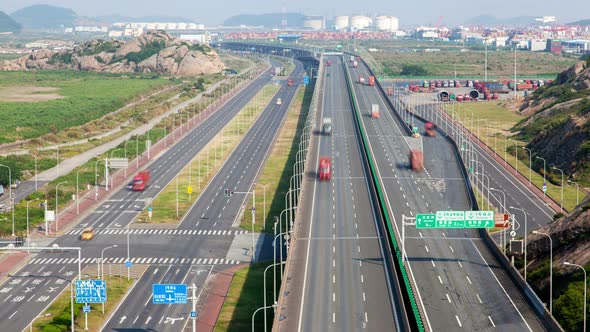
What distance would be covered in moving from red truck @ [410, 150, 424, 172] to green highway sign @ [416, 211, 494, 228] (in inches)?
1848

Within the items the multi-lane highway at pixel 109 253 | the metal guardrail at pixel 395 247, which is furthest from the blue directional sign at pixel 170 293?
the metal guardrail at pixel 395 247

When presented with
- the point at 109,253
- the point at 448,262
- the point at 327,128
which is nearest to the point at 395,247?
the point at 448,262

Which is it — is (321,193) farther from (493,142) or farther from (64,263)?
(493,142)

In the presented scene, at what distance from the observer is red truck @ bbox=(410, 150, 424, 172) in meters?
139

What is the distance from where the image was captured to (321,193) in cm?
12300

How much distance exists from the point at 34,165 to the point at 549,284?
99164mm

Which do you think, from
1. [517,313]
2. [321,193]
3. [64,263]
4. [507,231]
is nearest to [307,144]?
[321,193]

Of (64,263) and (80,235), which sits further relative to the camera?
(80,235)

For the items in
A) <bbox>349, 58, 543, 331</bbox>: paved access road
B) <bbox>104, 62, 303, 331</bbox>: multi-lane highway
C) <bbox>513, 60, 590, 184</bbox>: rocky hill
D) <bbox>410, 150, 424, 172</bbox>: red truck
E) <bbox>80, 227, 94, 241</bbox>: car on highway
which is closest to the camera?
<bbox>349, 58, 543, 331</bbox>: paved access road

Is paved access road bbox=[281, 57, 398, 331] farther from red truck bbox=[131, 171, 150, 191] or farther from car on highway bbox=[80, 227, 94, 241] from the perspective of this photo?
red truck bbox=[131, 171, 150, 191]

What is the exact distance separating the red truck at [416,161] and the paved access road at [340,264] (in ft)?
27.1

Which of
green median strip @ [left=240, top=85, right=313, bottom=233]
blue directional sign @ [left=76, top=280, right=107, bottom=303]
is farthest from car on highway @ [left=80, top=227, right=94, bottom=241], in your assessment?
blue directional sign @ [left=76, top=280, right=107, bottom=303]

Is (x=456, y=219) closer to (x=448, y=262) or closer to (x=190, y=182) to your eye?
(x=448, y=262)

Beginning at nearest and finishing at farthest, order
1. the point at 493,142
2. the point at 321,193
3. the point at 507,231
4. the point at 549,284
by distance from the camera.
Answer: the point at 549,284
the point at 507,231
the point at 321,193
the point at 493,142
